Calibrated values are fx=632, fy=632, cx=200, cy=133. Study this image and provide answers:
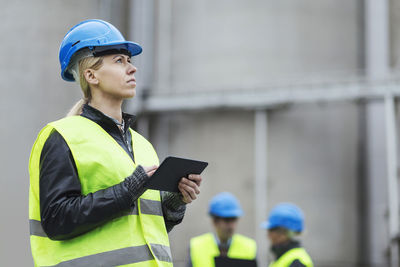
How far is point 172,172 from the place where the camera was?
230cm

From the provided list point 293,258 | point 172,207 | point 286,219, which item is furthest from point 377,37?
point 172,207

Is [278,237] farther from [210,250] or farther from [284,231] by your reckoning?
[210,250]

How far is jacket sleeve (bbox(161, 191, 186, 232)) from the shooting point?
254cm

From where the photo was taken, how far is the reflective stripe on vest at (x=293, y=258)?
4477mm

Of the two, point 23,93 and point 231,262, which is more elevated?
point 23,93

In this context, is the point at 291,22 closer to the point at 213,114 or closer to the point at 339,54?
Answer: the point at 339,54

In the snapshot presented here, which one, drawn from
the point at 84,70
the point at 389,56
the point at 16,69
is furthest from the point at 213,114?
the point at 84,70

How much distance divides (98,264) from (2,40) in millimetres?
5244

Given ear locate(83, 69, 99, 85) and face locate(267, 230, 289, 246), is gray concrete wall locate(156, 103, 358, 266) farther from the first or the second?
ear locate(83, 69, 99, 85)

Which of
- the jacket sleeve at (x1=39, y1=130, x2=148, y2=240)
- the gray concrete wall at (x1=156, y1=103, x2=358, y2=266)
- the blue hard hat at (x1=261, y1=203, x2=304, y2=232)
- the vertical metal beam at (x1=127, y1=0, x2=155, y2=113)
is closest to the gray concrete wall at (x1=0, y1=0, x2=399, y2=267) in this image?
the gray concrete wall at (x1=156, y1=103, x2=358, y2=266)

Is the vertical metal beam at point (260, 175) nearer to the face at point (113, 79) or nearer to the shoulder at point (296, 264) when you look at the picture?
the shoulder at point (296, 264)

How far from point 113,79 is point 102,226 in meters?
0.59

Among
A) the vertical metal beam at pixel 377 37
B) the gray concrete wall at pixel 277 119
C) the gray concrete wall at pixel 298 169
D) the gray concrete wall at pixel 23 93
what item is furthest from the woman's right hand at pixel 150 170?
the vertical metal beam at pixel 377 37

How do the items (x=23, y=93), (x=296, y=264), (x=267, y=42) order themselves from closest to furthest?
(x=296, y=264) < (x=23, y=93) < (x=267, y=42)
